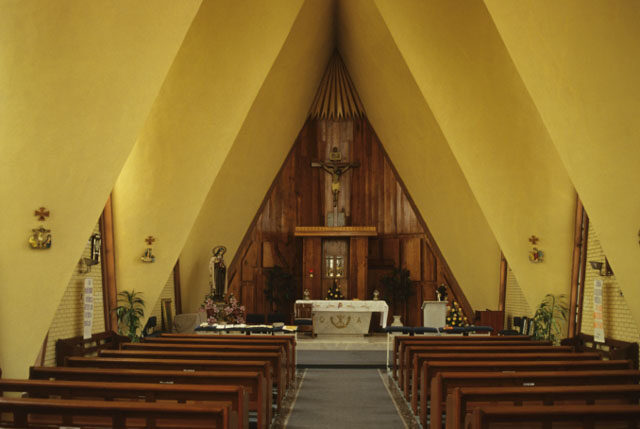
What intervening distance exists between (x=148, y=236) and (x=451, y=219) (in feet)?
21.3

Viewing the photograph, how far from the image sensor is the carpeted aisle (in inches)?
230

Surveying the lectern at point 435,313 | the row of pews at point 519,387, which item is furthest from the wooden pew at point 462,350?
the lectern at point 435,313

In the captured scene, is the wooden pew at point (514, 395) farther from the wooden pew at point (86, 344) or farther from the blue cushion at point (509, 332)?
the blue cushion at point (509, 332)

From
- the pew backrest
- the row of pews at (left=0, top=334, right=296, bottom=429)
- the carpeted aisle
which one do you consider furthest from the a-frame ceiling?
the carpeted aisle

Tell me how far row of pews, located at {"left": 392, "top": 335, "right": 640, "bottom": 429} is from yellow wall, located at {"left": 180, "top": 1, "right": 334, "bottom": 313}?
620 centimetres

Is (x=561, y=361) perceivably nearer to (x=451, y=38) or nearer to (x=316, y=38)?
(x=451, y=38)

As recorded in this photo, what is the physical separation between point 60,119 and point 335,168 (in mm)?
11268

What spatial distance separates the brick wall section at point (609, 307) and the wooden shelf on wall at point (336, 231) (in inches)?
263

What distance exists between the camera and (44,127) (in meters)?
4.96

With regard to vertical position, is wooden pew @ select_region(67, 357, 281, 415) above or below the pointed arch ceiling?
below

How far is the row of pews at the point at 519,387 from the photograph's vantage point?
134 inches

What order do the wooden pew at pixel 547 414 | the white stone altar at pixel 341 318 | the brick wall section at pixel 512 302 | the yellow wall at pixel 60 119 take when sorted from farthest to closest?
1. the white stone altar at pixel 341 318
2. the brick wall section at pixel 512 302
3. the yellow wall at pixel 60 119
4. the wooden pew at pixel 547 414

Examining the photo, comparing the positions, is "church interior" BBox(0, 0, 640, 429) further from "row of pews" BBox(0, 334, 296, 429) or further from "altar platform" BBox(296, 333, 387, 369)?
"altar platform" BBox(296, 333, 387, 369)

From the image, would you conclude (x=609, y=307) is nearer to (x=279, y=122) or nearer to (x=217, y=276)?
(x=217, y=276)
